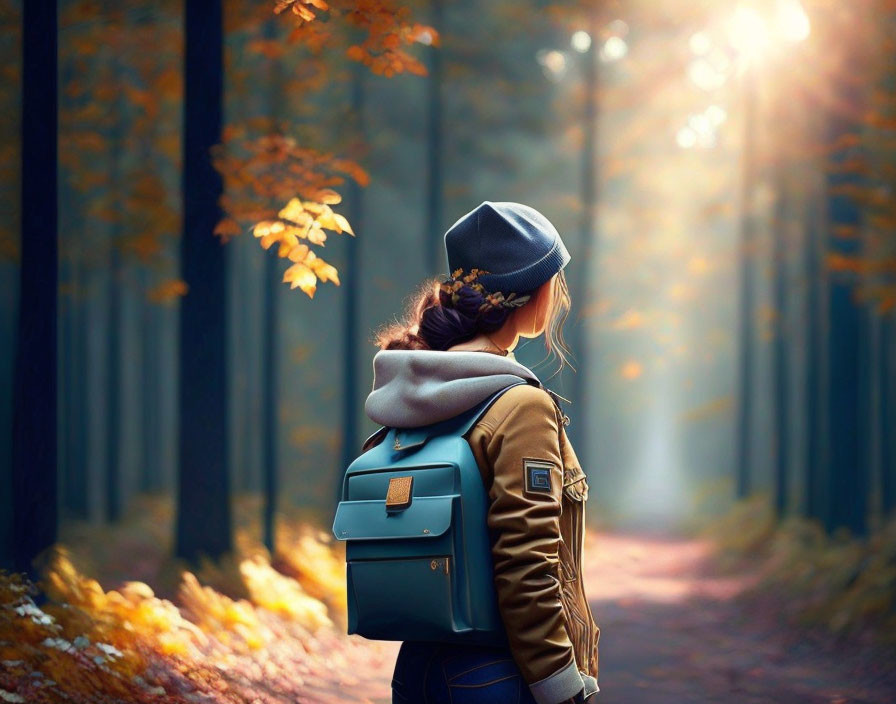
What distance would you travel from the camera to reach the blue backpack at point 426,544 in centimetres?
262

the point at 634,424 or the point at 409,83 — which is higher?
the point at 409,83

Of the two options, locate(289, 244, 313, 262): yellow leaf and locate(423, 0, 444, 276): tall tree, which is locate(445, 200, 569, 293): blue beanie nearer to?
locate(289, 244, 313, 262): yellow leaf

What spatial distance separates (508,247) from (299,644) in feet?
20.2

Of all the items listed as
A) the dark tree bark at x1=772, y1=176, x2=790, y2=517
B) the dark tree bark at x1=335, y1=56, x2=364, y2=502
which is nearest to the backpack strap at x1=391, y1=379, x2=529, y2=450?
the dark tree bark at x1=335, y1=56, x2=364, y2=502

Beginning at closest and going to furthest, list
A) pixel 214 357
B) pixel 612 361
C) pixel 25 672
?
pixel 25 672 < pixel 214 357 < pixel 612 361

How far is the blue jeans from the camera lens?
261 cm

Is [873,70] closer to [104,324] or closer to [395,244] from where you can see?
[395,244]

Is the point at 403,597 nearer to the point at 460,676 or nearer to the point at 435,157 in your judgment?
the point at 460,676

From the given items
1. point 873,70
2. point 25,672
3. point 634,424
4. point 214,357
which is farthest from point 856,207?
point 634,424

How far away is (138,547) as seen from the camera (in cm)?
1293

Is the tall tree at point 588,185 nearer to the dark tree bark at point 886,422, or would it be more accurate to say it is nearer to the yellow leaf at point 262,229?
the dark tree bark at point 886,422

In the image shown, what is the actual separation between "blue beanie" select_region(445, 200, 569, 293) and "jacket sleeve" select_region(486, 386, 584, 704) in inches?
16.2

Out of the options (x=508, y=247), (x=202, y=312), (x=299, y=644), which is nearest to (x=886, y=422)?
(x=299, y=644)

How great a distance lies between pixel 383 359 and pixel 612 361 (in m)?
31.8
